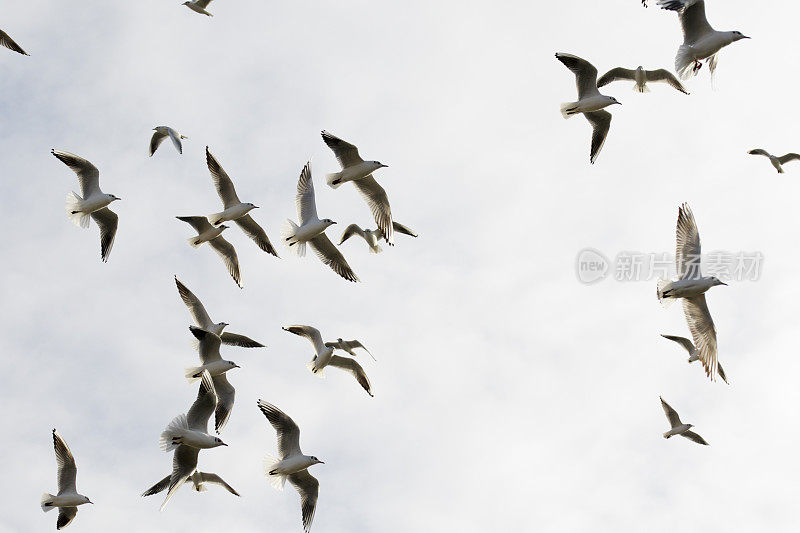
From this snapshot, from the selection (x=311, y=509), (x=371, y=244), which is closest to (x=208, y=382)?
(x=311, y=509)

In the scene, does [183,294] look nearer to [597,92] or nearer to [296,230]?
[296,230]

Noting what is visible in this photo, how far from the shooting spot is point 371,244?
23.4m

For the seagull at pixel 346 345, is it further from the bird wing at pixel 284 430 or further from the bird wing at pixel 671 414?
the bird wing at pixel 671 414

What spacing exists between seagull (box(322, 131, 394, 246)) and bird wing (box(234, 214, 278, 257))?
2630 millimetres

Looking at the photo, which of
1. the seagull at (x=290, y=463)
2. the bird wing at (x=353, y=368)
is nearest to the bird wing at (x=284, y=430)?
the seagull at (x=290, y=463)

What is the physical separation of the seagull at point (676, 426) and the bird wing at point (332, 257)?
24.4ft

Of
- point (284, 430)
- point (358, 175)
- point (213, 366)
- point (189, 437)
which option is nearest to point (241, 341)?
point (213, 366)

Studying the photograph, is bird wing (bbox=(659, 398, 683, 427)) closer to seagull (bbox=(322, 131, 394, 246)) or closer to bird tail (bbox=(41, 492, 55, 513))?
seagull (bbox=(322, 131, 394, 246))

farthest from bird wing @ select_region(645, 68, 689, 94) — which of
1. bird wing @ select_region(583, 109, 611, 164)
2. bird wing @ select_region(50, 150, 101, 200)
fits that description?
bird wing @ select_region(50, 150, 101, 200)

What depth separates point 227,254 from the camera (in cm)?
2238

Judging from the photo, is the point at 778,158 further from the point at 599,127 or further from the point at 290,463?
the point at 290,463

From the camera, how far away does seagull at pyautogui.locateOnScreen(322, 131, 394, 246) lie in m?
18.8

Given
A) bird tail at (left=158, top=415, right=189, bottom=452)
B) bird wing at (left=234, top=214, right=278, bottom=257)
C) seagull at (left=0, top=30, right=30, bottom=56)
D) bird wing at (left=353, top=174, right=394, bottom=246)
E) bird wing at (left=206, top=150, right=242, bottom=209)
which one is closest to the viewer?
bird tail at (left=158, top=415, right=189, bottom=452)

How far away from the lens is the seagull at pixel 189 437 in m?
16.0
